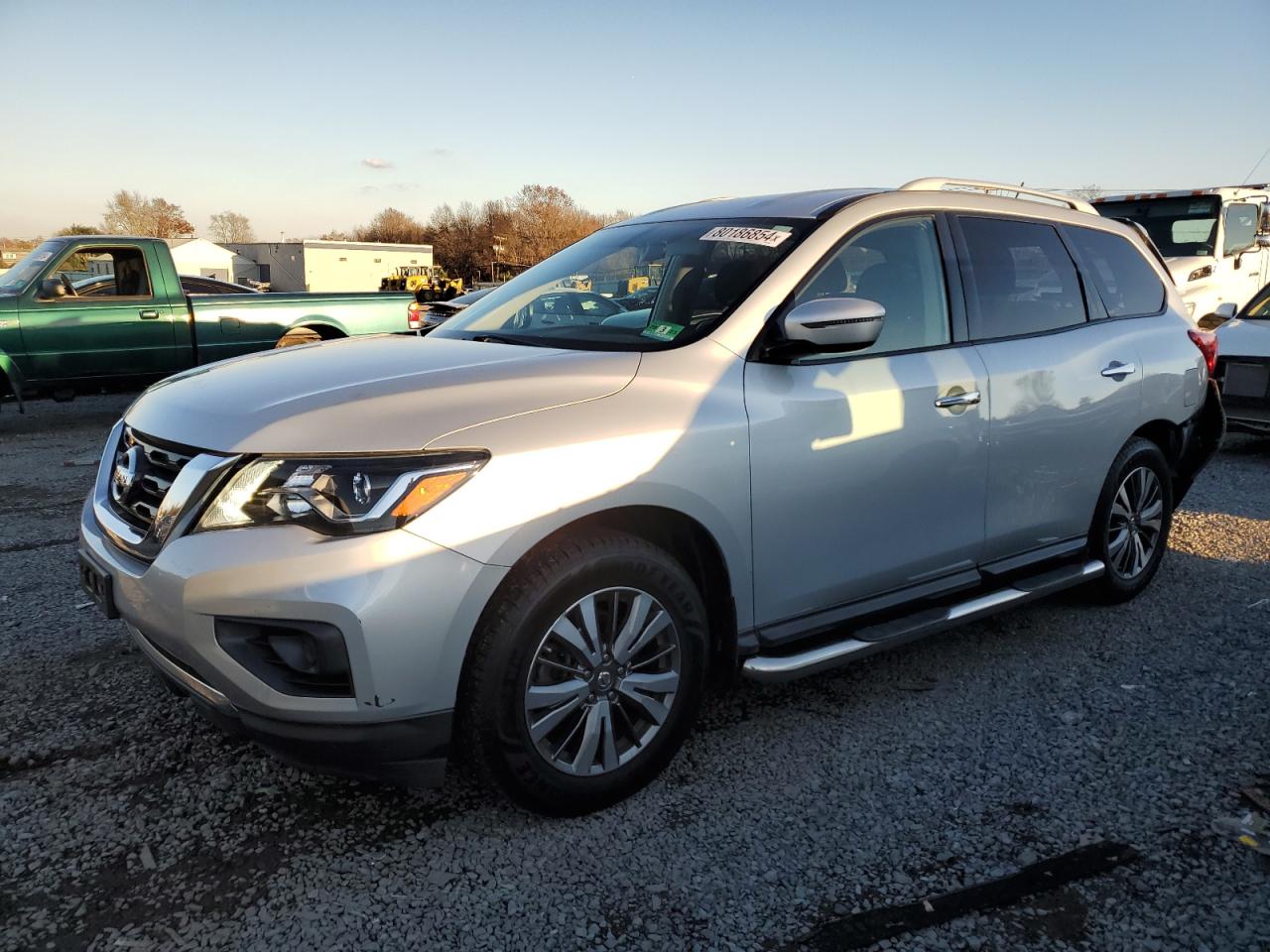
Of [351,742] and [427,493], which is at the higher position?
[427,493]

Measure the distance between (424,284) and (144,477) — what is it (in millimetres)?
51804

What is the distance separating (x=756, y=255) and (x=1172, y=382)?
2.46 metres

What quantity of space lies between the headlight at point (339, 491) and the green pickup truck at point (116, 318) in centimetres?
708

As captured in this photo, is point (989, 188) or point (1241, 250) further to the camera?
point (1241, 250)

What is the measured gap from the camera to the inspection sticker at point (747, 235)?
3.19 metres

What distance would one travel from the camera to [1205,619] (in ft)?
14.2

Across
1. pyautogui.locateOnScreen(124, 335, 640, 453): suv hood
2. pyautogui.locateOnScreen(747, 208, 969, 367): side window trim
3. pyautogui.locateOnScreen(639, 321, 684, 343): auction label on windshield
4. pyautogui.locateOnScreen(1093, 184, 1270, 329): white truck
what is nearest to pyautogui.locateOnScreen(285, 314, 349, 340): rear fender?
pyautogui.locateOnScreen(124, 335, 640, 453): suv hood

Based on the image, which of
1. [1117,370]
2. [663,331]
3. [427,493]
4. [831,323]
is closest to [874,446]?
[831,323]

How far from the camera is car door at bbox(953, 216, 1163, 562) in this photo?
3.54m

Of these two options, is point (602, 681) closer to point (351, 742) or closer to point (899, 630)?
point (351, 742)

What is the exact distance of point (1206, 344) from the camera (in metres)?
4.57

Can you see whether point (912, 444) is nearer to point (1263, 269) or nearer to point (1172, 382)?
point (1172, 382)

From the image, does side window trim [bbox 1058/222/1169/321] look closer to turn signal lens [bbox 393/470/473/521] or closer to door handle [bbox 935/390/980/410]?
door handle [bbox 935/390/980/410]

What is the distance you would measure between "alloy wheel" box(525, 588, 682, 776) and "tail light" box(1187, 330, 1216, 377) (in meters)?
3.38
